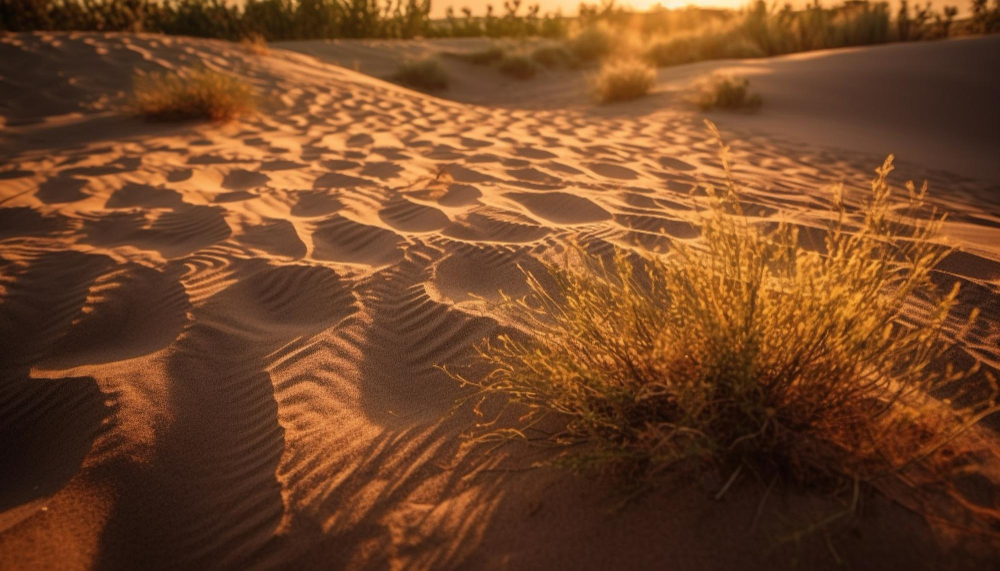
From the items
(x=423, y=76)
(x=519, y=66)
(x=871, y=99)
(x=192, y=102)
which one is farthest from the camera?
(x=519, y=66)

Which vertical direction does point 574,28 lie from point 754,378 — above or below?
above

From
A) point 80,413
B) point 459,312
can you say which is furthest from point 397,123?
point 80,413

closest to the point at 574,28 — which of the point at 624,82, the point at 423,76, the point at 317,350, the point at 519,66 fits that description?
the point at 519,66

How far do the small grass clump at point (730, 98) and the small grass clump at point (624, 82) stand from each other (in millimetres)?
1284

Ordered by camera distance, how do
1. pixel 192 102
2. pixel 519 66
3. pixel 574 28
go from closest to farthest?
pixel 192 102 → pixel 519 66 → pixel 574 28

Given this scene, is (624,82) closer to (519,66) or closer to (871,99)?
(871,99)

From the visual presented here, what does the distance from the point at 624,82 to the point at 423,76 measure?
4.26 metres

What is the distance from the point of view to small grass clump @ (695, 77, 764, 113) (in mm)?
7051

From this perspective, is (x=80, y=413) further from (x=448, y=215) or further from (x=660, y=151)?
(x=660, y=151)

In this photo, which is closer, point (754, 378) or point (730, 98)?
point (754, 378)

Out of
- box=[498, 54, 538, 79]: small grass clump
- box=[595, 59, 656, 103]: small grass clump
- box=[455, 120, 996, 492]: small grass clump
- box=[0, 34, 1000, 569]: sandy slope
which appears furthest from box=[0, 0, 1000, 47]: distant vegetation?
box=[455, 120, 996, 492]: small grass clump

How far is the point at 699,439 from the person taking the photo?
124 centimetres

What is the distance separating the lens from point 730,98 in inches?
279

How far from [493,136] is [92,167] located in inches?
132
